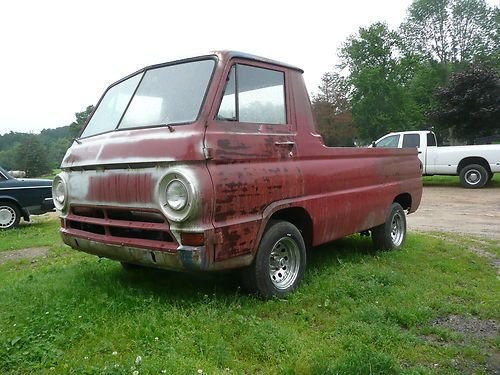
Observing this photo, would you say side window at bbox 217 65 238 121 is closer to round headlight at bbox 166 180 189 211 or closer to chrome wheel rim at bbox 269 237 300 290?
round headlight at bbox 166 180 189 211

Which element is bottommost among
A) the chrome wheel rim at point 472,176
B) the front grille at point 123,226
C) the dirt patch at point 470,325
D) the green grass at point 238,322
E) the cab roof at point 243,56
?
the dirt patch at point 470,325

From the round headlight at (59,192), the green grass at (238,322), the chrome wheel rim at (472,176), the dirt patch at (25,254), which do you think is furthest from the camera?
the chrome wheel rim at (472,176)

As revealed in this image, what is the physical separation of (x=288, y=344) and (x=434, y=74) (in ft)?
156

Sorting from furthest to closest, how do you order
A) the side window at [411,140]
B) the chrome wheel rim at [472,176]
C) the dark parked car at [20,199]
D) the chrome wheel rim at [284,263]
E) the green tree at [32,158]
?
the green tree at [32,158], the side window at [411,140], the chrome wheel rim at [472,176], the dark parked car at [20,199], the chrome wheel rim at [284,263]

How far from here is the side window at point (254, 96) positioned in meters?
3.85

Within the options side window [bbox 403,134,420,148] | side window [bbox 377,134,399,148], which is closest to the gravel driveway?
side window [bbox 403,134,420,148]

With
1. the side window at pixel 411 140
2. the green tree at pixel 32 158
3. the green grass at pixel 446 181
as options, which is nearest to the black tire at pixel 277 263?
the side window at pixel 411 140

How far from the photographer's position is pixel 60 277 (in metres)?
4.86

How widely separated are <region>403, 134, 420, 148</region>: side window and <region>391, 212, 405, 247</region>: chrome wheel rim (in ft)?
33.5

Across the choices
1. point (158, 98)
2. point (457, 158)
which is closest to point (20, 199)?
point (158, 98)

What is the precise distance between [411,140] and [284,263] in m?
13.1

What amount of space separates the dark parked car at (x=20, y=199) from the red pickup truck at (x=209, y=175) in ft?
20.0

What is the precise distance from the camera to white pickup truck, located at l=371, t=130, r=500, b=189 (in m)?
15.0

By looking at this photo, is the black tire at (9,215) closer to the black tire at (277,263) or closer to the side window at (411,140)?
the black tire at (277,263)
